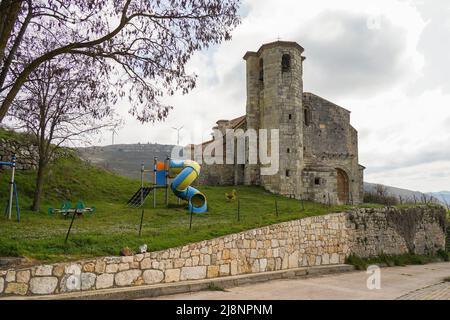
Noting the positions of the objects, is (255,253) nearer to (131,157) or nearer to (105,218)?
(105,218)

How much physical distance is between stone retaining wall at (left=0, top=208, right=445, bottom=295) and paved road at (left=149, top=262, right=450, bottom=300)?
36.5 inches

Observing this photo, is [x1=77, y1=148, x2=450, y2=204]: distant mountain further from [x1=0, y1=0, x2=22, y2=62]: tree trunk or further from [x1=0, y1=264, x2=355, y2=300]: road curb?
[x1=0, y1=0, x2=22, y2=62]: tree trunk

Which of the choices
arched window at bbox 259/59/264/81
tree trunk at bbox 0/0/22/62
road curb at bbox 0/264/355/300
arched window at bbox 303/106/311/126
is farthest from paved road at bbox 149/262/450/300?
arched window at bbox 259/59/264/81

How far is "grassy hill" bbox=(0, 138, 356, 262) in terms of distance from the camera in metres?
A: 9.30

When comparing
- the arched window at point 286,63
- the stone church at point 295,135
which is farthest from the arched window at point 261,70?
the arched window at point 286,63

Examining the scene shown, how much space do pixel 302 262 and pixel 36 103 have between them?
11466 millimetres

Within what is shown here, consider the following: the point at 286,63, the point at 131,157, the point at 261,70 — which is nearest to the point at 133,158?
the point at 131,157

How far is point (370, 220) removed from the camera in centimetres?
1845

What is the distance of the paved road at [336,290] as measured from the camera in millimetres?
9461

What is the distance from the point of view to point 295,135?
29.7 meters

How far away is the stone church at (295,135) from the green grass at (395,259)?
8.19 metres
